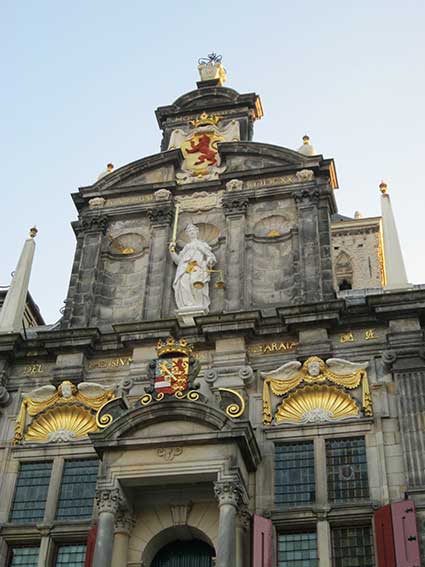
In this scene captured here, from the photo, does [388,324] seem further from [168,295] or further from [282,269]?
[168,295]

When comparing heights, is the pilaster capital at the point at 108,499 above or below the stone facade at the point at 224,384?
below

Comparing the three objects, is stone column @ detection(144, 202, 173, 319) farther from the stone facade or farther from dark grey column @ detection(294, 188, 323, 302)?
dark grey column @ detection(294, 188, 323, 302)

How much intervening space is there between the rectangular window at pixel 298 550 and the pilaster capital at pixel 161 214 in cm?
1050

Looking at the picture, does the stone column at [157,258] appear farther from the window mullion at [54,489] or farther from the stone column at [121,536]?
the stone column at [121,536]

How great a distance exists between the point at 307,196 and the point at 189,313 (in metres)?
5.17

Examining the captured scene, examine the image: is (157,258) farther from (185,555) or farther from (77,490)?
(185,555)

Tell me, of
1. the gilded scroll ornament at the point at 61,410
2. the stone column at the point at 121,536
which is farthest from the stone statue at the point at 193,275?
the stone column at the point at 121,536

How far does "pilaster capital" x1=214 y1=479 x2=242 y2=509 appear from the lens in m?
17.3

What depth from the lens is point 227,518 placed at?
56.1ft

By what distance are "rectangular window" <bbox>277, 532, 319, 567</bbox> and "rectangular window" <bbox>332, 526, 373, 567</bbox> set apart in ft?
1.48

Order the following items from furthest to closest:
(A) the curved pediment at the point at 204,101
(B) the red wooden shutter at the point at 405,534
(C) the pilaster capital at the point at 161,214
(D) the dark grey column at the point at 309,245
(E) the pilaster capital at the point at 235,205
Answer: (A) the curved pediment at the point at 204,101 < (C) the pilaster capital at the point at 161,214 < (E) the pilaster capital at the point at 235,205 < (D) the dark grey column at the point at 309,245 < (B) the red wooden shutter at the point at 405,534

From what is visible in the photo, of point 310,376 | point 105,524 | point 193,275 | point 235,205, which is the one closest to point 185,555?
point 105,524

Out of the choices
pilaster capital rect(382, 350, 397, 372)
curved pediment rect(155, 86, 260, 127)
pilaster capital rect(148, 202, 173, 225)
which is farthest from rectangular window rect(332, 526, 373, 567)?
curved pediment rect(155, 86, 260, 127)

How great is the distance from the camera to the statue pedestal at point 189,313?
22.3 meters
